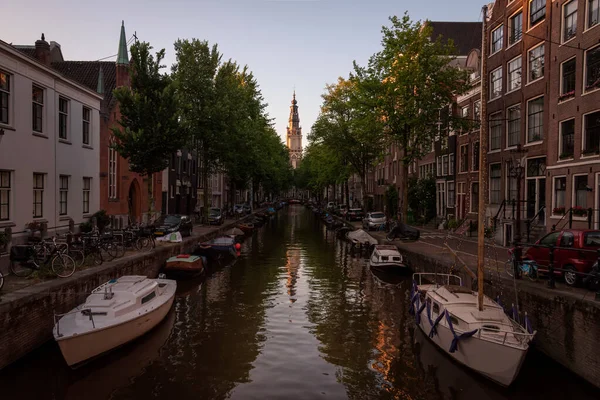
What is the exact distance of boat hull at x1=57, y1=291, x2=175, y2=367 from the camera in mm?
11234

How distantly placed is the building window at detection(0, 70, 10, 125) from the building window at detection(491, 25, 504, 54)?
2904 cm

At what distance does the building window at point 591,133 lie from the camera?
68.3 ft

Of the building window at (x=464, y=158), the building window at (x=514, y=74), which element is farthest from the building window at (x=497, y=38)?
the building window at (x=464, y=158)

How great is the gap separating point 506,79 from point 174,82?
69.3 ft

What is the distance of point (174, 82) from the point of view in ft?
89.1

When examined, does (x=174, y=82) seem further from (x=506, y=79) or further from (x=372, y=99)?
(x=506, y=79)

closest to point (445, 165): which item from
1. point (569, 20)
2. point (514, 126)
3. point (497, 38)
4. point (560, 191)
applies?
point (514, 126)

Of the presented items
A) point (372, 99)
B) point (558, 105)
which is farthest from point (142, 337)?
point (372, 99)

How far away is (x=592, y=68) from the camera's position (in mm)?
21094

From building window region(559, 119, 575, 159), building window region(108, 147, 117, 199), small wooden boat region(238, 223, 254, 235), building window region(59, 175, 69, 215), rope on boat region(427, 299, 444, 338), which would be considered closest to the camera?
rope on boat region(427, 299, 444, 338)

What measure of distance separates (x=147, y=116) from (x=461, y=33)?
A: 37767 millimetres

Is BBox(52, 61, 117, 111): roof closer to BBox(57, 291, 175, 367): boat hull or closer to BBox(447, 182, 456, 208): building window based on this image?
BBox(57, 291, 175, 367): boat hull

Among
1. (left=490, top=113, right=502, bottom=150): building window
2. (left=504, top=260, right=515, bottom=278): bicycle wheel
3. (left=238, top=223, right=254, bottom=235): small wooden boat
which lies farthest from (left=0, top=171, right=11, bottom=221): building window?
(left=490, top=113, right=502, bottom=150): building window

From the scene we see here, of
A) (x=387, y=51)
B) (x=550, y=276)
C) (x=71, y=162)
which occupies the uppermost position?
(x=387, y=51)
